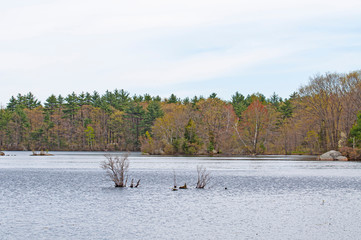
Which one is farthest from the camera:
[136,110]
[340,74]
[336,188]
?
[136,110]

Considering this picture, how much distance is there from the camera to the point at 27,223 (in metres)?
22.4

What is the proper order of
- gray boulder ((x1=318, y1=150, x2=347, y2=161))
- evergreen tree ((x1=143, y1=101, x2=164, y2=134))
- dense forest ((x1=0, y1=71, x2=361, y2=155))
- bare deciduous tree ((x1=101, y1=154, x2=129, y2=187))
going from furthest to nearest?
evergreen tree ((x1=143, y1=101, x2=164, y2=134)) < dense forest ((x1=0, y1=71, x2=361, y2=155)) < gray boulder ((x1=318, y1=150, x2=347, y2=161)) < bare deciduous tree ((x1=101, y1=154, x2=129, y2=187))

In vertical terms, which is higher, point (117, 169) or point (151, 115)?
point (151, 115)

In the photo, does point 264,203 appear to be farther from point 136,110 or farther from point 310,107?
point 136,110

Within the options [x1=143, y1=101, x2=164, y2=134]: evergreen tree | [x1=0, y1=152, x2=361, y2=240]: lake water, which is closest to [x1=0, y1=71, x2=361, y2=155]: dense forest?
[x1=143, y1=101, x2=164, y2=134]: evergreen tree

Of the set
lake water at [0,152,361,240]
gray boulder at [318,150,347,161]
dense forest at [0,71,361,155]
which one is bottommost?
lake water at [0,152,361,240]

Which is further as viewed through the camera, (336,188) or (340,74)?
(340,74)

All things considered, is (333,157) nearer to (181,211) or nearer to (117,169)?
(117,169)

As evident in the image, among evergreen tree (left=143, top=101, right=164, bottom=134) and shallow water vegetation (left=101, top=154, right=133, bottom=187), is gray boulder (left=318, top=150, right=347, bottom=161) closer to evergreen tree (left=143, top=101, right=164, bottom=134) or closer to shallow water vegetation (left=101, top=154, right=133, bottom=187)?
shallow water vegetation (left=101, top=154, right=133, bottom=187)

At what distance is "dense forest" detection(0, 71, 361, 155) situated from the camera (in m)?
94.3

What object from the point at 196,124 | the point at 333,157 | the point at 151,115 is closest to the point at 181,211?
the point at 333,157

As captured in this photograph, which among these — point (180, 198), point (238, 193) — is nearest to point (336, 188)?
point (238, 193)

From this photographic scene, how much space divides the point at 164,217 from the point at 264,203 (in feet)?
25.5

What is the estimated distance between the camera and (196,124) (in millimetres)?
116000
